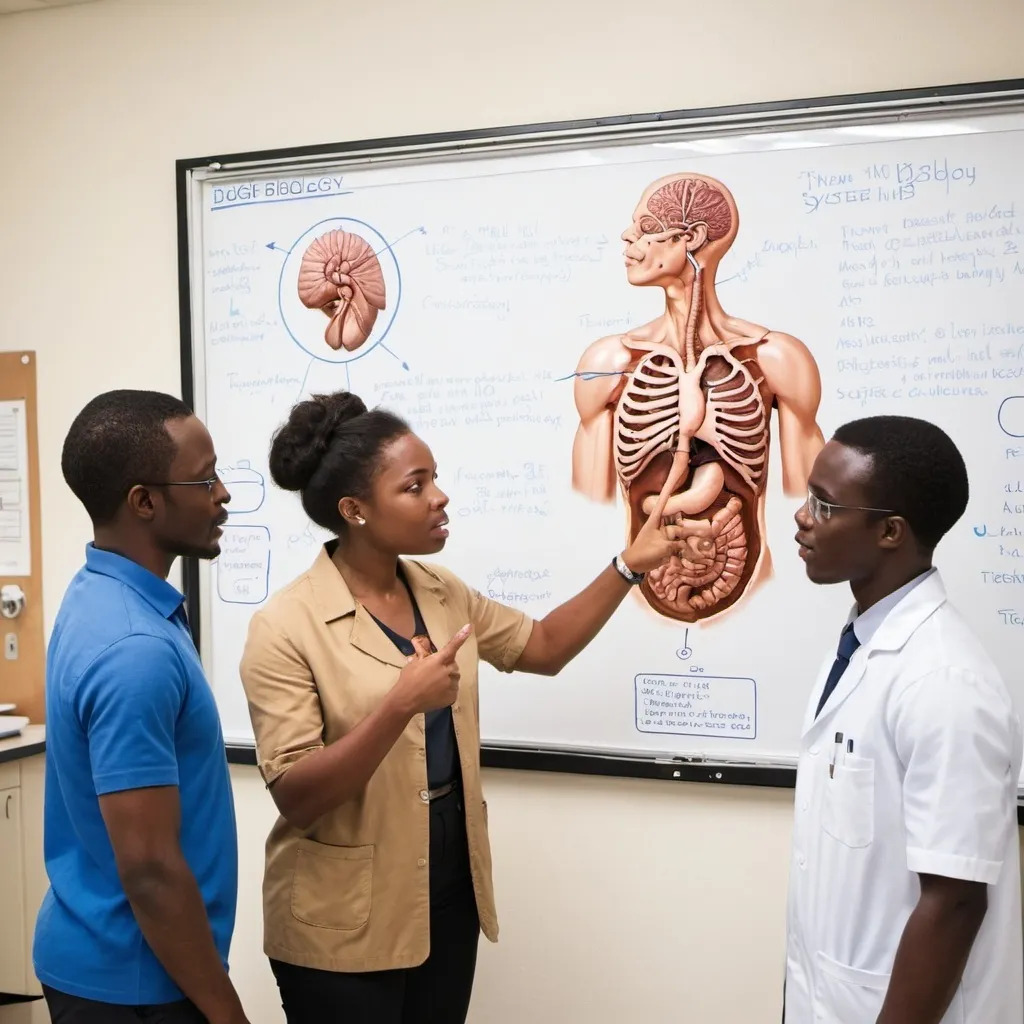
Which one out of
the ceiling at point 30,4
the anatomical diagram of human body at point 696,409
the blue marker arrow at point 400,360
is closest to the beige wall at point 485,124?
the ceiling at point 30,4

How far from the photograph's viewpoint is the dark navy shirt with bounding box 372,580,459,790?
175 cm

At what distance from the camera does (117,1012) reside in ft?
4.61

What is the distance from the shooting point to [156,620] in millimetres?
1438

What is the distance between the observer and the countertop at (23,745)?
2.56 meters

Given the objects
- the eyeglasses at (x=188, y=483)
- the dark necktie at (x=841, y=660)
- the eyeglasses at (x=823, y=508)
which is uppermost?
the eyeglasses at (x=188, y=483)

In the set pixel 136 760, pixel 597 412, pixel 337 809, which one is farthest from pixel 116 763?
pixel 597 412

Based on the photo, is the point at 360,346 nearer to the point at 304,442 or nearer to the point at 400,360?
the point at 400,360

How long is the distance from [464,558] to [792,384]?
2.61 ft

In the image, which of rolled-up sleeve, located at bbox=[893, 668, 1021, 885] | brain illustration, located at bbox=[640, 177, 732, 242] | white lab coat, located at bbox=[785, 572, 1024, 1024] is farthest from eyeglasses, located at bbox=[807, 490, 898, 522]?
brain illustration, located at bbox=[640, 177, 732, 242]

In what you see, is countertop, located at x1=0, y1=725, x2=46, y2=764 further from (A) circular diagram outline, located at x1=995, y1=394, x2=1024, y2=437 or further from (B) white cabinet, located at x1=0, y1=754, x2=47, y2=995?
(A) circular diagram outline, located at x1=995, y1=394, x2=1024, y2=437

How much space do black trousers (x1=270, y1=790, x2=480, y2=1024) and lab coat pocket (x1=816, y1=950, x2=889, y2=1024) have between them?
599 mm

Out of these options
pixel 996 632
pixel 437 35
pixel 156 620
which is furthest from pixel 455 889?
pixel 437 35

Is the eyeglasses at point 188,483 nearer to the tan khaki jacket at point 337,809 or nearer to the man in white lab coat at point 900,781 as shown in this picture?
the tan khaki jacket at point 337,809

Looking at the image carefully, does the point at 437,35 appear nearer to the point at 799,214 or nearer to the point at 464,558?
the point at 799,214
